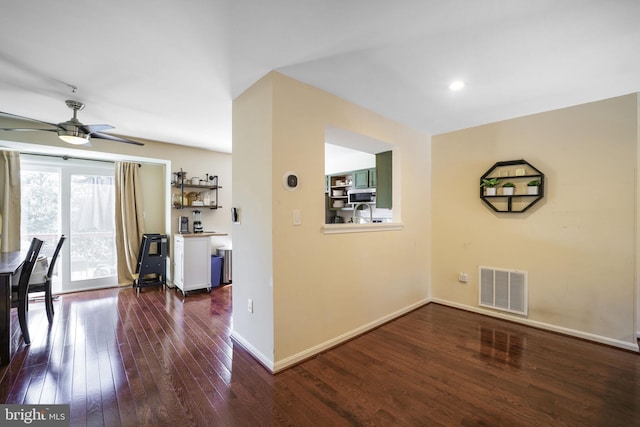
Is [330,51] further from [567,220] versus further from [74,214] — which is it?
[74,214]

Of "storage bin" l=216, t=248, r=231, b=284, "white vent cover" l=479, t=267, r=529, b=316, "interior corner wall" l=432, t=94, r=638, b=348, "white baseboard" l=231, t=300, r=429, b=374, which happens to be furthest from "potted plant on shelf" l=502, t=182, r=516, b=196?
"storage bin" l=216, t=248, r=231, b=284

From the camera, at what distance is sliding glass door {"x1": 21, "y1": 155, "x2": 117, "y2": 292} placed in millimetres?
4047

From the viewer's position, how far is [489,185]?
3348mm

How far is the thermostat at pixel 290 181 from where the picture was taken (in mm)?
2221

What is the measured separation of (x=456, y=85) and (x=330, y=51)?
1283mm

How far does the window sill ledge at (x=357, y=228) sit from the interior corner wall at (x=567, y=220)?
1.12 m

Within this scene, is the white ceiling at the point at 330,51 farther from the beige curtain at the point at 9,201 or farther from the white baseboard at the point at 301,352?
the white baseboard at the point at 301,352

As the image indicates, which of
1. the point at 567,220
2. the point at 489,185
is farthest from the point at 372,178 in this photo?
the point at 567,220

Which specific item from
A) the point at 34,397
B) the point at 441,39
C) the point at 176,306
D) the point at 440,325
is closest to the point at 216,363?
the point at 34,397

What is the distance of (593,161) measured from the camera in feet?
8.97

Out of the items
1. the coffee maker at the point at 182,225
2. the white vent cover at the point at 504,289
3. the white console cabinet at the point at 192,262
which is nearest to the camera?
the white vent cover at the point at 504,289

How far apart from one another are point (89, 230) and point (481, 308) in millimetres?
6265

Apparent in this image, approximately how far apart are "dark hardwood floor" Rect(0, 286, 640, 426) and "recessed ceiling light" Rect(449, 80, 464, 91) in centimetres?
248

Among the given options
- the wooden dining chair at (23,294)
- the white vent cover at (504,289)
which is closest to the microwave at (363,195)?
the white vent cover at (504,289)
